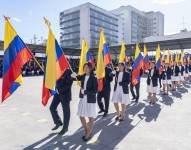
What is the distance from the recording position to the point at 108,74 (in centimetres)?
857

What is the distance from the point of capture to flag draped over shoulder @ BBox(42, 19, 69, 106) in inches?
226

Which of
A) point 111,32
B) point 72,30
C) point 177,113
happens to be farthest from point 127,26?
point 177,113

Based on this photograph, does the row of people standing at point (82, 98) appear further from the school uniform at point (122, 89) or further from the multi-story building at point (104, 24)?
the multi-story building at point (104, 24)

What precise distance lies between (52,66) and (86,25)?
350 feet

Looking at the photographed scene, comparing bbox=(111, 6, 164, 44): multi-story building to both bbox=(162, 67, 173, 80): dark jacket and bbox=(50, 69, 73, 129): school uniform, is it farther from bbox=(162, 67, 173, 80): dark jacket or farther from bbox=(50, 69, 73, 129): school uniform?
bbox=(50, 69, 73, 129): school uniform

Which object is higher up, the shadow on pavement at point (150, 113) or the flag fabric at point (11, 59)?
the flag fabric at point (11, 59)

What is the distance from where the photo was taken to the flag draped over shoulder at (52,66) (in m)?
5.74

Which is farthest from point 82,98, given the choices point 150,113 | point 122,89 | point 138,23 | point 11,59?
point 138,23

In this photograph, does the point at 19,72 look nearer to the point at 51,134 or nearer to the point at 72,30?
the point at 51,134

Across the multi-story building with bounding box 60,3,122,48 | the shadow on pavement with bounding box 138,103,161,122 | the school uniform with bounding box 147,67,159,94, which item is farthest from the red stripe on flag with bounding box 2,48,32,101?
the multi-story building with bounding box 60,3,122,48

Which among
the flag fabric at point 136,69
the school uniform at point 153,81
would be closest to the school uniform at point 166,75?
the school uniform at point 153,81

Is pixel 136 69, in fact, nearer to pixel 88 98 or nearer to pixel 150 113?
pixel 150 113

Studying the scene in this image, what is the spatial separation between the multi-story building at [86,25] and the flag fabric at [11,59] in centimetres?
10249

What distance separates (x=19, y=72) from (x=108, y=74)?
11.5 feet
